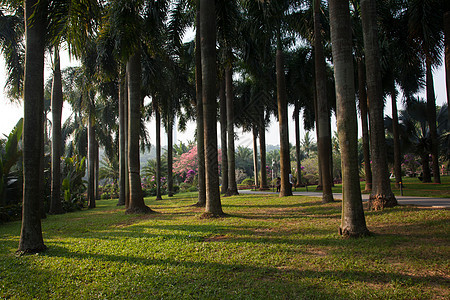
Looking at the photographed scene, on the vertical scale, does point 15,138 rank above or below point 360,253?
above

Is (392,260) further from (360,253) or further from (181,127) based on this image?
(181,127)

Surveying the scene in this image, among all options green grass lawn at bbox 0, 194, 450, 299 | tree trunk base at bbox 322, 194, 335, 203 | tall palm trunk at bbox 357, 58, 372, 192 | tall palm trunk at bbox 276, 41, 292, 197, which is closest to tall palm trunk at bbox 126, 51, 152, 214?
green grass lawn at bbox 0, 194, 450, 299

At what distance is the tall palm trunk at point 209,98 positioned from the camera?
31.9 ft

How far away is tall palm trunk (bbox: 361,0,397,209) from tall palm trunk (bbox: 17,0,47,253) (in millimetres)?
9416

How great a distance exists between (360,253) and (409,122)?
91.4 ft

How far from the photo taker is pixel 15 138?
43.0ft

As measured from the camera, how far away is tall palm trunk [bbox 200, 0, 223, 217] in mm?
9727

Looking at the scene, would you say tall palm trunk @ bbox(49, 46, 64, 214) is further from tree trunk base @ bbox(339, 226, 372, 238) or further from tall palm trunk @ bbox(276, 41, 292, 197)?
tree trunk base @ bbox(339, 226, 372, 238)

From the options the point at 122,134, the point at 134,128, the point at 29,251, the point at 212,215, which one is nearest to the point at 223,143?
the point at 122,134

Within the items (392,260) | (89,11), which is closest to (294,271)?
(392,260)

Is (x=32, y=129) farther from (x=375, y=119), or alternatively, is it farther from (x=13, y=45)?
(x=375, y=119)

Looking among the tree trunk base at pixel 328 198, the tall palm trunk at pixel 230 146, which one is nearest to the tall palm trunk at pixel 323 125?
the tree trunk base at pixel 328 198

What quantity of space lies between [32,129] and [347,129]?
701 cm

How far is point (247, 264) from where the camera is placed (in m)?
4.79
